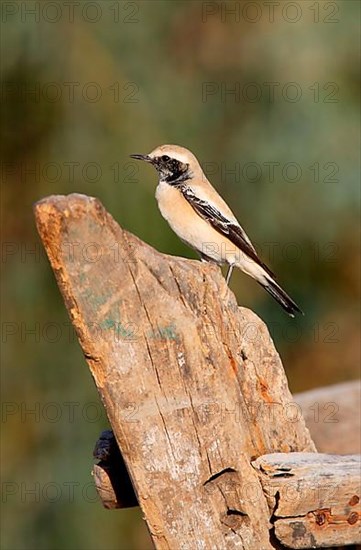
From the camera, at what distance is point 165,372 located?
2539 mm

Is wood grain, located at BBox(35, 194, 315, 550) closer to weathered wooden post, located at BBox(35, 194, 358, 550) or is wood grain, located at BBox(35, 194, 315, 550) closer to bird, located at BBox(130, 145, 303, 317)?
weathered wooden post, located at BBox(35, 194, 358, 550)

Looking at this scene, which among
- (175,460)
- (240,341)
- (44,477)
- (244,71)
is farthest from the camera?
(244,71)

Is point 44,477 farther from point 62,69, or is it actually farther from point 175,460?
point 175,460

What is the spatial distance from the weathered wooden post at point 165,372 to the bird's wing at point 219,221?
187 centimetres

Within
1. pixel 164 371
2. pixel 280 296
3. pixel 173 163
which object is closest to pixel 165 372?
pixel 164 371

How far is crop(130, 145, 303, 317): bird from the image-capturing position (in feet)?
15.2

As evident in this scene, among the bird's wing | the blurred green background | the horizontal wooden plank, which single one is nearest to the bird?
the bird's wing

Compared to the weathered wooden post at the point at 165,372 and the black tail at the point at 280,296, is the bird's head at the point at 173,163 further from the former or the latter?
the weathered wooden post at the point at 165,372

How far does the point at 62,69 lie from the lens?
7.85m

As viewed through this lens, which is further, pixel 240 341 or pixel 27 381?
pixel 27 381

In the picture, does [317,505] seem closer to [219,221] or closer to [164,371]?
[164,371]

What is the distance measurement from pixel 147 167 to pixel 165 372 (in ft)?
17.1

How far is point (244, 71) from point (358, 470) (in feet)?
20.0

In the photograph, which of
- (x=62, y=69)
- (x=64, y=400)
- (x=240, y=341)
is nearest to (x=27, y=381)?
(x=64, y=400)
